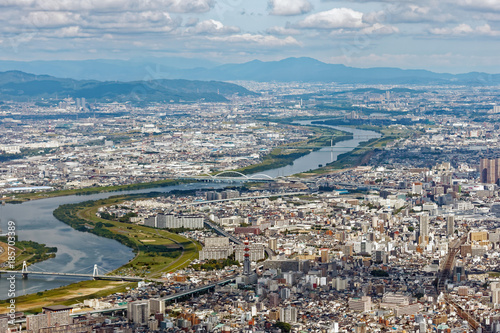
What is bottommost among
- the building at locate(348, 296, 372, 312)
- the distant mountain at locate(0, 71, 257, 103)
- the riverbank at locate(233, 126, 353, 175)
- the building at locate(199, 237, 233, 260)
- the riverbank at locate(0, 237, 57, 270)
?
the riverbank at locate(233, 126, 353, 175)

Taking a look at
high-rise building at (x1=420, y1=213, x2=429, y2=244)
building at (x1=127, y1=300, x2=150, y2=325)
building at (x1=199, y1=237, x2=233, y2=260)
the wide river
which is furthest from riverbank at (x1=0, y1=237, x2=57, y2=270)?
high-rise building at (x1=420, y1=213, x2=429, y2=244)

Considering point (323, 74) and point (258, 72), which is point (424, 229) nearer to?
point (323, 74)

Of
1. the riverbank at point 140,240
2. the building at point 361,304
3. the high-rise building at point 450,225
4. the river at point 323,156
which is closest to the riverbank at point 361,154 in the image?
the river at point 323,156

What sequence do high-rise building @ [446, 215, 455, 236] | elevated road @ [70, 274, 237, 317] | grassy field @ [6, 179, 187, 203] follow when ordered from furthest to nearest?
grassy field @ [6, 179, 187, 203], high-rise building @ [446, 215, 455, 236], elevated road @ [70, 274, 237, 317]

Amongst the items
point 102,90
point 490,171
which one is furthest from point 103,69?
point 490,171

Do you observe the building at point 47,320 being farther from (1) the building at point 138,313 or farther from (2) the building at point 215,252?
(2) the building at point 215,252

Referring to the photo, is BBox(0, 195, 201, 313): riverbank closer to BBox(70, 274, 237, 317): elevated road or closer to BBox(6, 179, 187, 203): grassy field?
BBox(70, 274, 237, 317): elevated road

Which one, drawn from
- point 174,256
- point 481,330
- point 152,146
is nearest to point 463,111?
point 152,146

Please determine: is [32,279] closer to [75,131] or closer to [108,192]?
[108,192]
